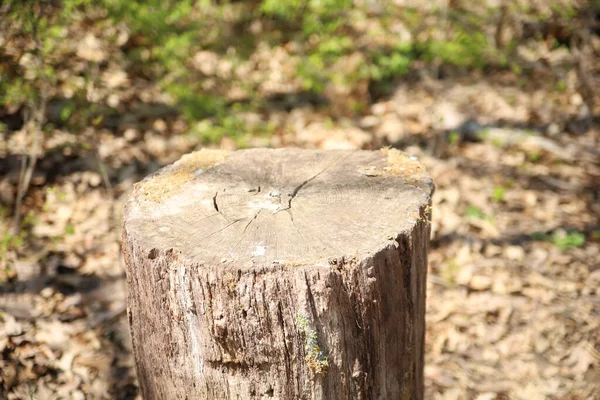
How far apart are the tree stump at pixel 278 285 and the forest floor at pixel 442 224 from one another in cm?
107

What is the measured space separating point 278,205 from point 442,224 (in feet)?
7.37

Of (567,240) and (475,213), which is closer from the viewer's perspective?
(567,240)

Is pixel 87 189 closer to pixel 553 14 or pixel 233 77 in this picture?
pixel 233 77

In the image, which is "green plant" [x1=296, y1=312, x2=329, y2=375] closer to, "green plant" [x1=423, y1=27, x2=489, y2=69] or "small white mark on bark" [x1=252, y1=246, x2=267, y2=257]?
"small white mark on bark" [x1=252, y1=246, x2=267, y2=257]

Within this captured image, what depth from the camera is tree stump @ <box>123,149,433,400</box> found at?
1.65 meters

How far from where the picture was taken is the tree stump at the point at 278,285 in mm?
1651

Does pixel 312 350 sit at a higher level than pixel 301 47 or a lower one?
lower

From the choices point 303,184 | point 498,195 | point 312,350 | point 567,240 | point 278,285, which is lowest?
point 567,240

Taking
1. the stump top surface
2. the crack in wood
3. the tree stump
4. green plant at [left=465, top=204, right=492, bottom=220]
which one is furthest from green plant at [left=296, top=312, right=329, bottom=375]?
green plant at [left=465, top=204, right=492, bottom=220]

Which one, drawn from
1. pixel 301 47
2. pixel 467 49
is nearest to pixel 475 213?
pixel 467 49

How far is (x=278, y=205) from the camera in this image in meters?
1.97

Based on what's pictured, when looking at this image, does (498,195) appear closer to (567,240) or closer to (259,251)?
(567,240)

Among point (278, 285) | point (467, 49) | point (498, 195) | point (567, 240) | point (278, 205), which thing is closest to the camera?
point (278, 285)

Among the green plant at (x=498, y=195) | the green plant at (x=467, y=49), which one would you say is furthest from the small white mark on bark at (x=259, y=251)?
the green plant at (x=467, y=49)
